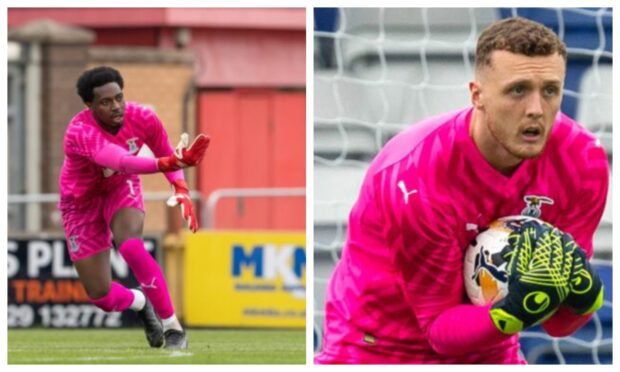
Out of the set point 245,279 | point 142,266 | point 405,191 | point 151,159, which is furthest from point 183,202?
point 245,279

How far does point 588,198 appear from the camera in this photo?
447 centimetres

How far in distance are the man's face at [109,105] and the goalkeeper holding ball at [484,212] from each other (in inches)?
29.2

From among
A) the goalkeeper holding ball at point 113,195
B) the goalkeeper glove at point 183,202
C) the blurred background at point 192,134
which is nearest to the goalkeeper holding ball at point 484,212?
the goalkeeper glove at point 183,202

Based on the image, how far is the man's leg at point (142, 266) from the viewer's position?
16.2 feet

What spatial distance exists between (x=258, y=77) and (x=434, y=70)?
9.09m

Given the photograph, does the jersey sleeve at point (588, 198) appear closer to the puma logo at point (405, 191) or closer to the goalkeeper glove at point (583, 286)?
the goalkeeper glove at point (583, 286)

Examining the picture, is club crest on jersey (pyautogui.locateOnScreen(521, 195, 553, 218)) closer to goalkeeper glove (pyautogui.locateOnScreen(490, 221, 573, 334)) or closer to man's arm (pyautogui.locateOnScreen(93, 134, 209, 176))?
goalkeeper glove (pyautogui.locateOnScreen(490, 221, 573, 334))

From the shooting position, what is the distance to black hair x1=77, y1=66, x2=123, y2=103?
4797 millimetres

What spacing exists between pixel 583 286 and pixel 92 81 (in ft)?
4.94

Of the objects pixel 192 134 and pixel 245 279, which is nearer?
pixel 245 279

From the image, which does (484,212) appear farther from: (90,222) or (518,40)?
(90,222)

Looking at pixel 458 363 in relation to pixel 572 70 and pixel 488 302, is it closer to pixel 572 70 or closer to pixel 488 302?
pixel 488 302

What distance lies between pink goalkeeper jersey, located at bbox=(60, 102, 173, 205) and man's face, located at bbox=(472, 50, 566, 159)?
3.41 ft

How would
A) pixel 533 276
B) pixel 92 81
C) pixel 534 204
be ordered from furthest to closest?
pixel 92 81 < pixel 534 204 < pixel 533 276
